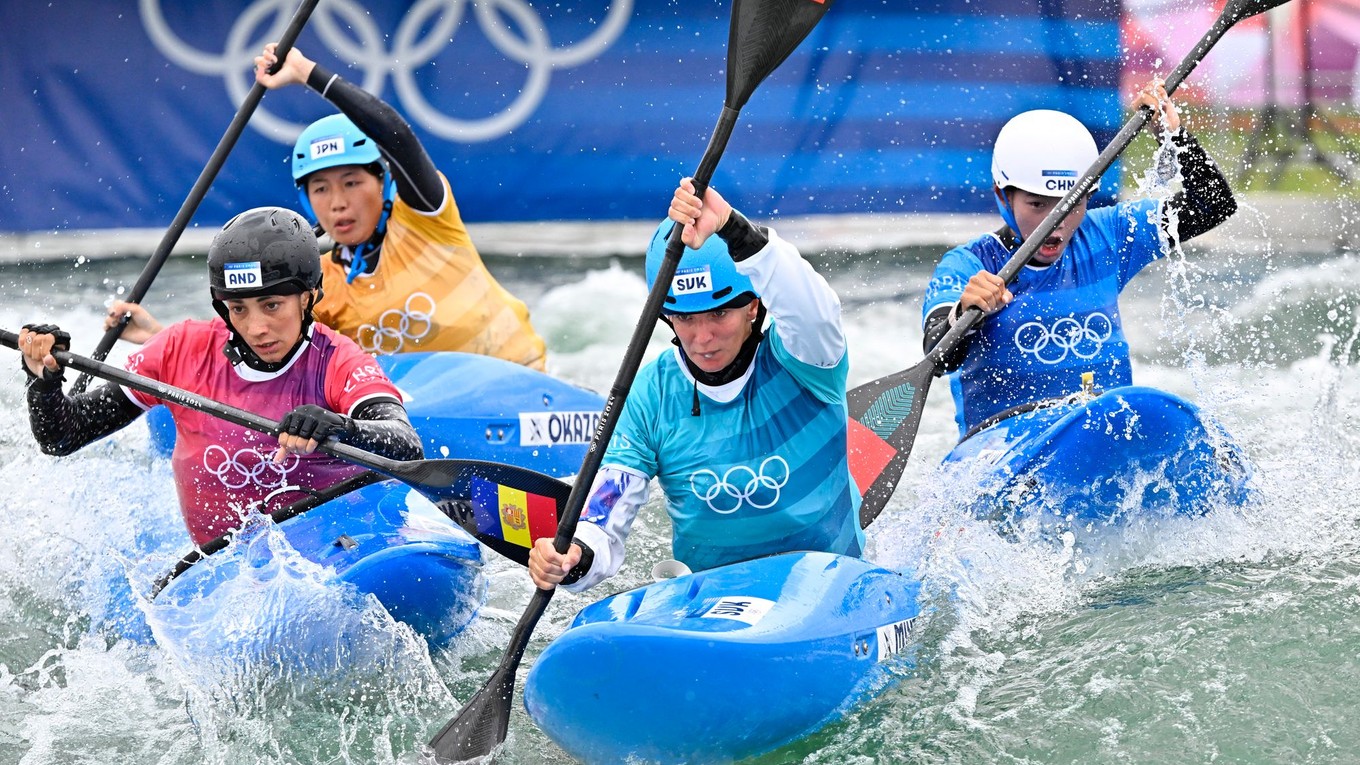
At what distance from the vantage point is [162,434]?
6.89 metres

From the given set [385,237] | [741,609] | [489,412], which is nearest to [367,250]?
[385,237]

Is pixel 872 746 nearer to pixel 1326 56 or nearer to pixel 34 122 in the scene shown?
pixel 1326 56

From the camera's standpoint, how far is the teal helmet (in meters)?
6.55

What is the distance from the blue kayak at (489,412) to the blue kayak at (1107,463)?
2148 millimetres

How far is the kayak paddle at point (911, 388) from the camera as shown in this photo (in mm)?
5215

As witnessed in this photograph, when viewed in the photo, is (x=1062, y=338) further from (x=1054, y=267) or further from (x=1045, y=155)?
(x=1045, y=155)

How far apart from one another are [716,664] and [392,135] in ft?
11.6

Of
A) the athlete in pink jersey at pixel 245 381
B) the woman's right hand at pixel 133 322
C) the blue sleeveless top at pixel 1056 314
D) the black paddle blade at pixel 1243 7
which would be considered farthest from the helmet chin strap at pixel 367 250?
the black paddle blade at pixel 1243 7

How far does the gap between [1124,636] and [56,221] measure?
27.3 feet

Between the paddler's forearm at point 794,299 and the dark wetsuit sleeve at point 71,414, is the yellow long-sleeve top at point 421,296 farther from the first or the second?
the paddler's forearm at point 794,299

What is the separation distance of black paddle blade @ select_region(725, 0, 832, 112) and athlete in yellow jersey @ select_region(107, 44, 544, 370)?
8.33ft

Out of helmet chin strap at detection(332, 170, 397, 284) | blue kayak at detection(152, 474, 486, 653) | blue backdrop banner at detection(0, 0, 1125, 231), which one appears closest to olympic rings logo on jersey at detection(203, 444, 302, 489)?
blue kayak at detection(152, 474, 486, 653)

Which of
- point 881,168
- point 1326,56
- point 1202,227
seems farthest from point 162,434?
point 1326,56

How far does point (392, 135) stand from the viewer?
21.4 feet
